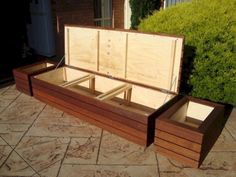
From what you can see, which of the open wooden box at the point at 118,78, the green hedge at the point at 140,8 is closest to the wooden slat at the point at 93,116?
the open wooden box at the point at 118,78

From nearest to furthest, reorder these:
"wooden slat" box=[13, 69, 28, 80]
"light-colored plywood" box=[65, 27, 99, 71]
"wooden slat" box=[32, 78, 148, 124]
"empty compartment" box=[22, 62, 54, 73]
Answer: "wooden slat" box=[32, 78, 148, 124]
"light-colored plywood" box=[65, 27, 99, 71]
"wooden slat" box=[13, 69, 28, 80]
"empty compartment" box=[22, 62, 54, 73]

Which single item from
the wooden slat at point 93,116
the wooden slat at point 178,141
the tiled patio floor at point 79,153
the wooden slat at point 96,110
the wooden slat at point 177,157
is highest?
the wooden slat at point 96,110

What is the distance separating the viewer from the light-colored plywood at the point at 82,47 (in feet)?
17.1

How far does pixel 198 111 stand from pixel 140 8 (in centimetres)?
676

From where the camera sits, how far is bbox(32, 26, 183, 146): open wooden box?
3.89 meters

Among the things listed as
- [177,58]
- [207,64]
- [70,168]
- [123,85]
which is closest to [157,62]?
[177,58]

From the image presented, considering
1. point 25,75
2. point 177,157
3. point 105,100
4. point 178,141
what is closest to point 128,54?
point 105,100

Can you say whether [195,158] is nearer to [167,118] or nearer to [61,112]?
[167,118]

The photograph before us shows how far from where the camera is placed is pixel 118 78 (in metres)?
4.99

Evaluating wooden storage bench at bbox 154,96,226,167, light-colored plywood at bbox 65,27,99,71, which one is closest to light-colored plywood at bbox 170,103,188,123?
wooden storage bench at bbox 154,96,226,167

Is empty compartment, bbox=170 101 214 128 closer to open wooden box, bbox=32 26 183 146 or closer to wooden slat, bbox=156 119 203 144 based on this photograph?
open wooden box, bbox=32 26 183 146

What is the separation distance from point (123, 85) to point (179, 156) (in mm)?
1785

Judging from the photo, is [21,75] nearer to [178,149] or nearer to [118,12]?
[178,149]

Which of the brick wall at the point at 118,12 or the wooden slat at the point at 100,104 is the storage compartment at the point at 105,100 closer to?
the wooden slat at the point at 100,104
